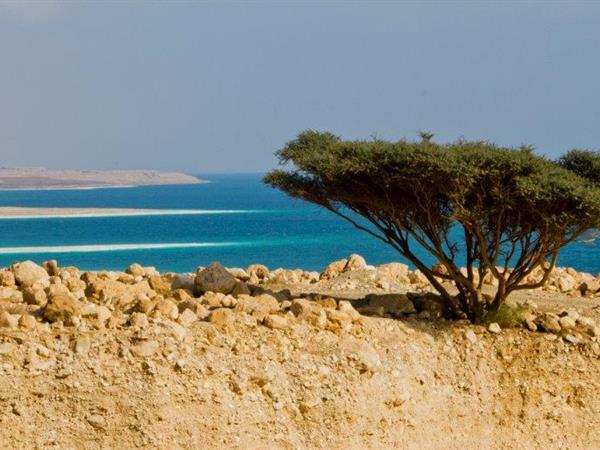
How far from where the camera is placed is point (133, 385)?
1522 centimetres

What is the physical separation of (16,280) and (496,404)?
1037 cm

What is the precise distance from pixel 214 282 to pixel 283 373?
4.72 metres

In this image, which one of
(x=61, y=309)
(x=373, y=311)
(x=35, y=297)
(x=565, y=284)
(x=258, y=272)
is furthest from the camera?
(x=258, y=272)

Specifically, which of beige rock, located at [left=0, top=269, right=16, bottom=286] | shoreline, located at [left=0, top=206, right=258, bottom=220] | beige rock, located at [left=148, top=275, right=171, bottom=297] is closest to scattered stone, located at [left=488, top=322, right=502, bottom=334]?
beige rock, located at [left=148, top=275, right=171, bottom=297]

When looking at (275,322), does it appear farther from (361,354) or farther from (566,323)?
(566,323)

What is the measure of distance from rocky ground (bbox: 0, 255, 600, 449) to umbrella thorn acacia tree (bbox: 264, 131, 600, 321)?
4.12 feet

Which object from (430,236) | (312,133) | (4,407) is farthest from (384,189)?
(4,407)

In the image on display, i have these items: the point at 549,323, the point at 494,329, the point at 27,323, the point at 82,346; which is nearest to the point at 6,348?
the point at 27,323

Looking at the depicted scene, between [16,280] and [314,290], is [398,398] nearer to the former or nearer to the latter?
[314,290]

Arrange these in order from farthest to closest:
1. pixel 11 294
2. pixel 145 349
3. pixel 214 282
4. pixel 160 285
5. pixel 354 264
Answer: pixel 354 264
pixel 160 285
pixel 214 282
pixel 11 294
pixel 145 349

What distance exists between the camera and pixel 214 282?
2047 cm

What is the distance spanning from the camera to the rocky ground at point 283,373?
15.1 meters

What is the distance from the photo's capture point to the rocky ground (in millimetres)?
15062

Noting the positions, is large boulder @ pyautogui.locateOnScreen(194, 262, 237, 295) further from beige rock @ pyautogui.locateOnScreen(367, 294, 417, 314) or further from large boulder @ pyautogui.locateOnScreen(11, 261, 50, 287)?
large boulder @ pyautogui.locateOnScreen(11, 261, 50, 287)
